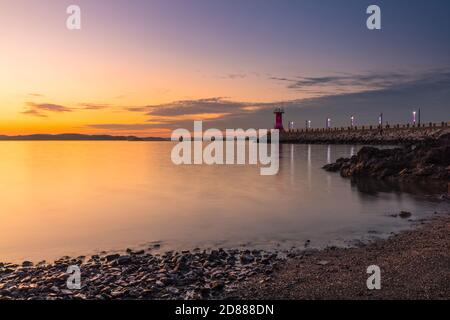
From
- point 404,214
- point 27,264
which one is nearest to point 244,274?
point 27,264

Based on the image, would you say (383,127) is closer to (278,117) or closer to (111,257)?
(278,117)

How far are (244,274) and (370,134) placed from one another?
364ft

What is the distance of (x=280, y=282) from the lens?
9430mm

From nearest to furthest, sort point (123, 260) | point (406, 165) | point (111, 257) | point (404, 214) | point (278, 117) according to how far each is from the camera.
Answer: point (123, 260), point (111, 257), point (404, 214), point (406, 165), point (278, 117)

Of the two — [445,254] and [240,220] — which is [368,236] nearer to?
[445,254]

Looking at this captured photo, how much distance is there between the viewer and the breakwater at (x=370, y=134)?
80.8 meters

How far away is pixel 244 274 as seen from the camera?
33.4 ft

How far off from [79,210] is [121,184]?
13.2 metres

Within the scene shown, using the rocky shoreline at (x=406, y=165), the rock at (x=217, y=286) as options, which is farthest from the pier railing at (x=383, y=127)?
the rock at (x=217, y=286)

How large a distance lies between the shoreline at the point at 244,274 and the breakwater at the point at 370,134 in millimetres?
55228

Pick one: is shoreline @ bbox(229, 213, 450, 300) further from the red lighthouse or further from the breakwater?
the red lighthouse

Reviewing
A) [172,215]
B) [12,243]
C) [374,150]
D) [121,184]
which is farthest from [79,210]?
[374,150]

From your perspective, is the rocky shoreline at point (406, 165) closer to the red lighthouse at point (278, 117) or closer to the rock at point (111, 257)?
the rock at point (111, 257)
